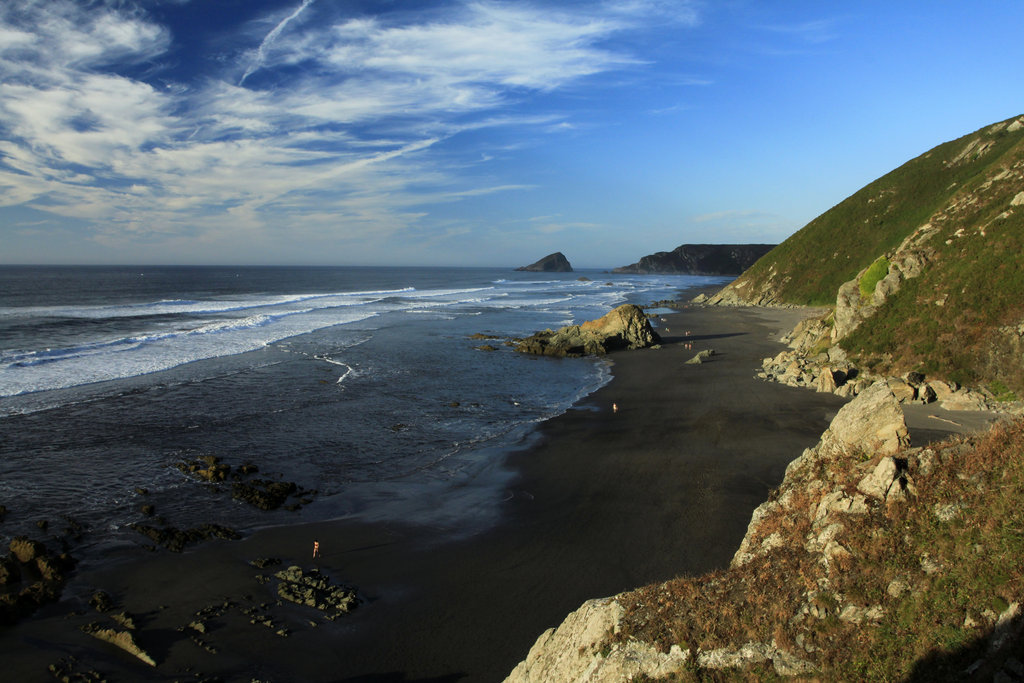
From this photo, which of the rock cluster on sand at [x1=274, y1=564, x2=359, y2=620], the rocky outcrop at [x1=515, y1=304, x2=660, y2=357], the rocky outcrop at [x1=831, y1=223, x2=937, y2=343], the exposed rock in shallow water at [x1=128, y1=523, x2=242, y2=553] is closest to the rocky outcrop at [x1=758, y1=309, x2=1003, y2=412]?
the rocky outcrop at [x1=831, y1=223, x2=937, y2=343]

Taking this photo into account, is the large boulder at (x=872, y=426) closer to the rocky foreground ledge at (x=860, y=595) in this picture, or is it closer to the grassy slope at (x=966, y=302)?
the rocky foreground ledge at (x=860, y=595)

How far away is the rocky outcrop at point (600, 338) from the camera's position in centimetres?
4666

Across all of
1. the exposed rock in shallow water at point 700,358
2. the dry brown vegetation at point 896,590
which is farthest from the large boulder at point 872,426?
the exposed rock in shallow water at point 700,358

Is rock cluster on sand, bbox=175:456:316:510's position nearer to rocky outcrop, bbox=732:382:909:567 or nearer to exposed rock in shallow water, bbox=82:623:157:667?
exposed rock in shallow water, bbox=82:623:157:667

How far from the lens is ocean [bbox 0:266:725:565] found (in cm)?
1795

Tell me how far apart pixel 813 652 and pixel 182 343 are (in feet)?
168

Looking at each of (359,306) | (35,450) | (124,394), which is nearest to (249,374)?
(124,394)

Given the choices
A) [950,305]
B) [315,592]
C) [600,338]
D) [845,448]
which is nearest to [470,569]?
[315,592]

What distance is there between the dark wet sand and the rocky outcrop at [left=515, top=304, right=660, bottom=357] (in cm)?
2154

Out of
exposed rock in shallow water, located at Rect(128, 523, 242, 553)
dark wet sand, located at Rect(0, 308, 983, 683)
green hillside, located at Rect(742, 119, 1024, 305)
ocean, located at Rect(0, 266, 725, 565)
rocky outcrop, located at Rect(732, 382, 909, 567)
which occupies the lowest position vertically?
dark wet sand, located at Rect(0, 308, 983, 683)

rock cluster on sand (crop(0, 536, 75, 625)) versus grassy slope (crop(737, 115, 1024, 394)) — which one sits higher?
grassy slope (crop(737, 115, 1024, 394))

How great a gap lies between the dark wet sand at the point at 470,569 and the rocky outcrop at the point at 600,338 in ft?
70.7

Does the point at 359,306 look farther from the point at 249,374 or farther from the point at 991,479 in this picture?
the point at 991,479

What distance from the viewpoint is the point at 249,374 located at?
36125 mm
